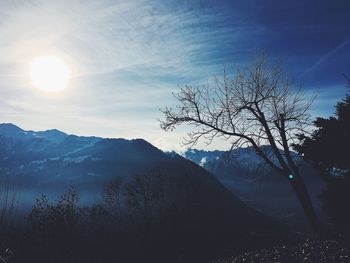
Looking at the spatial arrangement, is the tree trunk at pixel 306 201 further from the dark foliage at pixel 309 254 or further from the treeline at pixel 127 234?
the treeline at pixel 127 234

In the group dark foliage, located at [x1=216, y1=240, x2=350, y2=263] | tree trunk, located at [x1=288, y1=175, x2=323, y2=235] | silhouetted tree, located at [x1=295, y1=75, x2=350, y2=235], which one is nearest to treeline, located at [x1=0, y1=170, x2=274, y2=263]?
dark foliage, located at [x1=216, y1=240, x2=350, y2=263]

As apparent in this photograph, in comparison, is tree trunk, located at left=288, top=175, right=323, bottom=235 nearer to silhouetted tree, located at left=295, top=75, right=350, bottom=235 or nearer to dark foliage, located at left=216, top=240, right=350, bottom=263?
dark foliage, located at left=216, top=240, right=350, bottom=263

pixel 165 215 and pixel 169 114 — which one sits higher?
pixel 169 114

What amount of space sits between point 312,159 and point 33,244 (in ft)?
148

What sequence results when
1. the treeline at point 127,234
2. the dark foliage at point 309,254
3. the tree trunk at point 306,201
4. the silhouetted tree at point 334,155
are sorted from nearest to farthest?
the dark foliage at point 309,254
the tree trunk at point 306,201
the silhouetted tree at point 334,155
the treeline at point 127,234

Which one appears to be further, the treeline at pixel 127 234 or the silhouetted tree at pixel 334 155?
the treeline at pixel 127 234

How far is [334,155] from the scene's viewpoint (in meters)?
24.1

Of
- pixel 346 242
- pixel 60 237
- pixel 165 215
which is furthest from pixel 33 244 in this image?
pixel 165 215

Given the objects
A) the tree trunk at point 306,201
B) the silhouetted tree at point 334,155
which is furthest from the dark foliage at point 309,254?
the silhouetted tree at point 334,155

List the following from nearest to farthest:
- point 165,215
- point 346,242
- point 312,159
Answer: point 346,242 < point 312,159 < point 165,215

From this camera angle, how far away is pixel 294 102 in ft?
73.5

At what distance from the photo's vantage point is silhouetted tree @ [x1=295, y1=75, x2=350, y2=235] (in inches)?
933

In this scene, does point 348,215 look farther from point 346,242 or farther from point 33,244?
point 33,244

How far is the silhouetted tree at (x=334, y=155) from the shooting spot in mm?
23688
